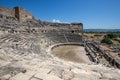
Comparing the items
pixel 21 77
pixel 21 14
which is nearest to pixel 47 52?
pixel 21 77

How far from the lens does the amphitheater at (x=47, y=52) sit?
141 inches

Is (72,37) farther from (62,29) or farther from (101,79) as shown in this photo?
(101,79)

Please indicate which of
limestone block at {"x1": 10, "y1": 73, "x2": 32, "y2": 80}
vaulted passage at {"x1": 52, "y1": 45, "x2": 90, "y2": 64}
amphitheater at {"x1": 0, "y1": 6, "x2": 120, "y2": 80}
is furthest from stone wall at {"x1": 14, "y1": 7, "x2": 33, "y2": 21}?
limestone block at {"x1": 10, "y1": 73, "x2": 32, "y2": 80}

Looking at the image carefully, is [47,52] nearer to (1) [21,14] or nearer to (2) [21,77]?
(2) [21,77]

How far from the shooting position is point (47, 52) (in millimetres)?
13250

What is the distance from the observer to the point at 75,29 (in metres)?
32.1

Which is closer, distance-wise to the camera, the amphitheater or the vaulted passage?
the amphitheater

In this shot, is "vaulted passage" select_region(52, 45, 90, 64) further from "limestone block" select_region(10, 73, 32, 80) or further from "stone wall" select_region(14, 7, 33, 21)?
"stone wall" select_region(14, 7, 33, 21)

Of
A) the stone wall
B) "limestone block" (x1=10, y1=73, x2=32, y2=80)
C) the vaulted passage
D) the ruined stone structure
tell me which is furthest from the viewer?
the stone wall

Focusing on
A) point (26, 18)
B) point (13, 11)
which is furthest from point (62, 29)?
point (13, 11)

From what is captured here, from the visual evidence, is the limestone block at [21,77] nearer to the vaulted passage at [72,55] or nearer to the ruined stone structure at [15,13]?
the vaulted passage at [72,55]

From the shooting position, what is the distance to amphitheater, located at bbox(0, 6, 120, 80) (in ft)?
11.7

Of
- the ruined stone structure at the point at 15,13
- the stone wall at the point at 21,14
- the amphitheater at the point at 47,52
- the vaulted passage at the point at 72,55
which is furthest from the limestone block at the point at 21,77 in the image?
the stone wall at the point at 21,14

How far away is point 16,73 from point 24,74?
0.25 meters
